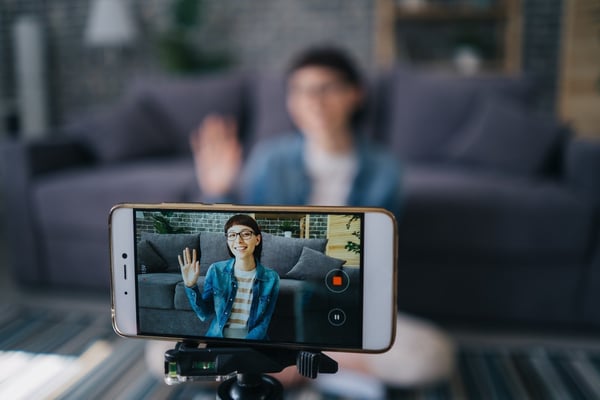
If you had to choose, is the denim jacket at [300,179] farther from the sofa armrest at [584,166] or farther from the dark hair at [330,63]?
the sofa armrest at [584,166]

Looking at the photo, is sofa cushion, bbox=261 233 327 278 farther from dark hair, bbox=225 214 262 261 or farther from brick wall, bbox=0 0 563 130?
brick wall, bbox=0 0 563 130

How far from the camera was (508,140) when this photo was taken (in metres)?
2.19

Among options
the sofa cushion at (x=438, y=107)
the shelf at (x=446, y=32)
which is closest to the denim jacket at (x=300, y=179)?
the sofa cushion at (x=438, y=107)

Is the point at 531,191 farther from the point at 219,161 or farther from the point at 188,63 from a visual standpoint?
the point at 188,63

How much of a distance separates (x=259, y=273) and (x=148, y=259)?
0.11 m

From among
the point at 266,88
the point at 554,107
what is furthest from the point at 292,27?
the point at 554,107

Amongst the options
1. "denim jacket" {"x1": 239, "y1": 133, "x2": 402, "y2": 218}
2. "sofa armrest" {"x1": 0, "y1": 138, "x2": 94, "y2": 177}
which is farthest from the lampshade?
"denim jacket" {"x1": 239, "y1": 133, "x2": 402, "y2": 218}

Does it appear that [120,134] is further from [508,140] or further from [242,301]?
[242,301]

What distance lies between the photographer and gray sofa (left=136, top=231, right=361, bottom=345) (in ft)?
1.58

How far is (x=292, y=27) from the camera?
3.80 meters

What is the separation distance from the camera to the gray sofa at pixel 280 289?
481mm

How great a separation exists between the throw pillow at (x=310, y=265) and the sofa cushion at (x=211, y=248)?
6 centimetres

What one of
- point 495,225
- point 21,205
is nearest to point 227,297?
point 495,225

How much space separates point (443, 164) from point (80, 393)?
1.97 meters
